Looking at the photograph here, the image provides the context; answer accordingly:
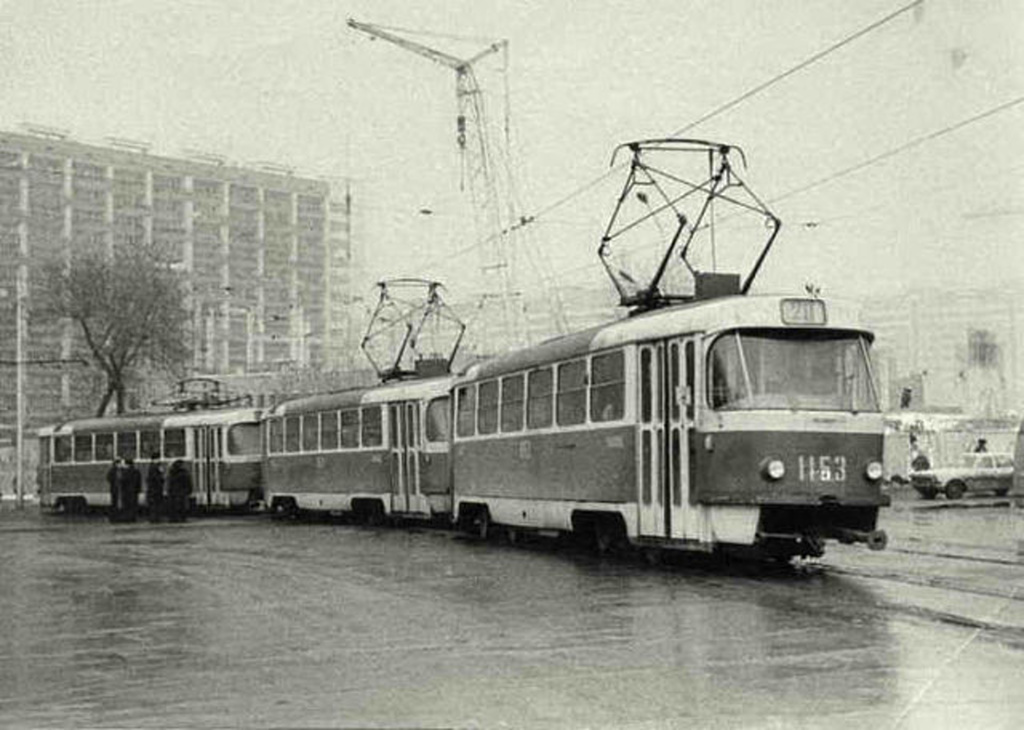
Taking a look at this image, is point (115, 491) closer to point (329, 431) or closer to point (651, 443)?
point (329, 431)

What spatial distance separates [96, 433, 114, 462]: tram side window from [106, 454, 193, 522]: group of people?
712 centimetres

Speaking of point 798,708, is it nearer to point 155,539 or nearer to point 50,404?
point 155,539

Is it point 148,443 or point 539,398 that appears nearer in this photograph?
point 539,398

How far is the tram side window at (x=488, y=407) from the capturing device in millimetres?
21078

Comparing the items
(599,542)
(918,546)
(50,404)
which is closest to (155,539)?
(599,542)

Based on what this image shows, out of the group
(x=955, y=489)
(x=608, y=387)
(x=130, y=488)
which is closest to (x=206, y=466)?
(x=130, y=488)

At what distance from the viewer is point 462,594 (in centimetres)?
1345

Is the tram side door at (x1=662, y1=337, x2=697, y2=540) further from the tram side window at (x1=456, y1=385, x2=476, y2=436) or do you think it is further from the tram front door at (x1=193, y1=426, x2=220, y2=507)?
the tram front door at (x1=193, y1=426, x2=220, y2=507)

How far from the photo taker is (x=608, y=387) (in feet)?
55.3

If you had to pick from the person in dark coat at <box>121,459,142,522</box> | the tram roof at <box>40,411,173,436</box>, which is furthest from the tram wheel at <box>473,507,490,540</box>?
the tram roof at <box>40,411,173,436</box>

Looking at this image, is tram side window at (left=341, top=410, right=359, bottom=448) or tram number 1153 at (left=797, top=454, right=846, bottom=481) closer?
tram number 1153 at (left=797, top=454, right=846, bottom=481)

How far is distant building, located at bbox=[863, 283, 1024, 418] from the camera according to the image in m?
22.9

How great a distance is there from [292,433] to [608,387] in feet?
55.0

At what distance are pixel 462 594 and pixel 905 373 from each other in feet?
120
